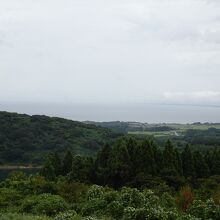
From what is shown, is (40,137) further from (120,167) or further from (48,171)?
(120,167)

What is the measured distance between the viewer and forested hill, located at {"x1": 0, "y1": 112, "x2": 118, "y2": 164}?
96669 mm

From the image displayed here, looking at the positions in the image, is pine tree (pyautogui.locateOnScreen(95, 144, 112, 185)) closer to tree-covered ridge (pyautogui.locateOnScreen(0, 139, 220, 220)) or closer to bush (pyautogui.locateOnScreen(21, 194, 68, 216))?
tree-covered ridge (pyautogui.locateOnScreen(0, 139, 220, 220))

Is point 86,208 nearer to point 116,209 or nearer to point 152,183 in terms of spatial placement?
point 116,209

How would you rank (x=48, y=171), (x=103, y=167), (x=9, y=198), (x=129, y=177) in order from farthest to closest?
1. (x=48, y=171)
2. (x=103, y=167)
3. (x=129, y=177)
4. (x=9, y=198)

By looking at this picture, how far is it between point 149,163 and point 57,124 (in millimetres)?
83597

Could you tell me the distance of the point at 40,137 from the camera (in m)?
109

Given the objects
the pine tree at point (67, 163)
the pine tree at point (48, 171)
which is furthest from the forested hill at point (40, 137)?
the pine tree at point (48, 171)

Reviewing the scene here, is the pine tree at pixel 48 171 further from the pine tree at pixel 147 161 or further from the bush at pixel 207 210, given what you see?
the bush at pixel 207 210

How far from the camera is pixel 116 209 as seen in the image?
730 inches

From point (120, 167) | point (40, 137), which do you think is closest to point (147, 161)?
point (120, 167)

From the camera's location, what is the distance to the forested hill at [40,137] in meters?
96.7

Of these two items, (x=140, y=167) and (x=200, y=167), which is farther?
(x=200, y=167)

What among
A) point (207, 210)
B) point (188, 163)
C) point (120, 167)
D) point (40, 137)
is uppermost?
point (207, 210)

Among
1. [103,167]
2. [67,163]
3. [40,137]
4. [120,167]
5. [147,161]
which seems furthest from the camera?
[40,137]
